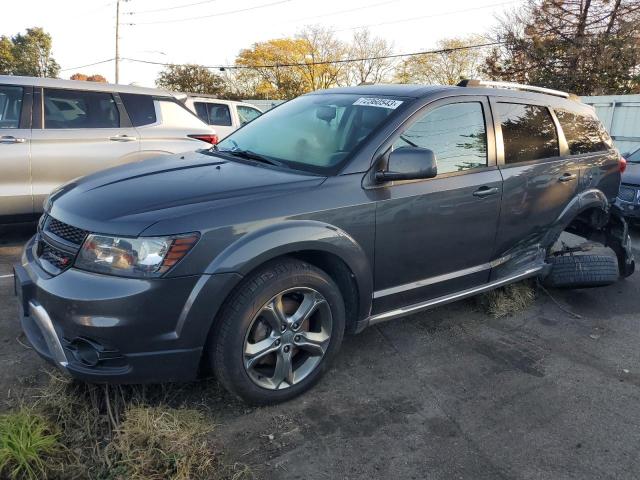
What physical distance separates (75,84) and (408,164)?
4.49m

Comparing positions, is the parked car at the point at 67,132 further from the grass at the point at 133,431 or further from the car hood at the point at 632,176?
the car hood at the point at 632,176

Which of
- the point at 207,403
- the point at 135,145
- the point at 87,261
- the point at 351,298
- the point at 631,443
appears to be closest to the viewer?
the point at 87,261

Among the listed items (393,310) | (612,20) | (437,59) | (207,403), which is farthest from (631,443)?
(437,59)

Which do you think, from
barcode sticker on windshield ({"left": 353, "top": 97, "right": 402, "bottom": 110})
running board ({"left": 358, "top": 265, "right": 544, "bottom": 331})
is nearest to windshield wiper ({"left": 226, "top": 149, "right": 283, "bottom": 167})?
barcode sticker on windshield ({"left": 353, "top": 97, "right": 402, "bottom": 110})

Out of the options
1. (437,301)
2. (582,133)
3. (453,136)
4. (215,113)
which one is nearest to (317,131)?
(453,136)

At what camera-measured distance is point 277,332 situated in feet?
9.02

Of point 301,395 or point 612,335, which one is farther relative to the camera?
point 612,335

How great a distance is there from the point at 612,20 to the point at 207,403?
2694cm

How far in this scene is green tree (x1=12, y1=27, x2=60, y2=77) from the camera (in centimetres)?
5416

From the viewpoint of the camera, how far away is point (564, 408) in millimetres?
2963

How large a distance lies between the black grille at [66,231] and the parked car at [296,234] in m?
0.01

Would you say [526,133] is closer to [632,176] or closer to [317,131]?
[317,131]

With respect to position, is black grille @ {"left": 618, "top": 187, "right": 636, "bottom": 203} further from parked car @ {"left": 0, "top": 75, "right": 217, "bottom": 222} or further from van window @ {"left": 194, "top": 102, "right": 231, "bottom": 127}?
van window @ {"left": 194, "top": 102, "right": 231, "bottom": 127}

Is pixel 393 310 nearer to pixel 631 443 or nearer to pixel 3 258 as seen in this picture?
pixel 631 443
